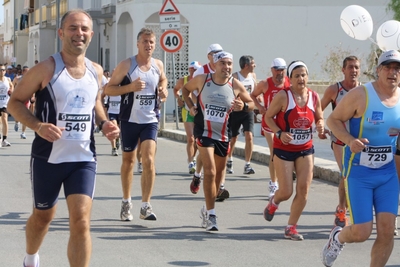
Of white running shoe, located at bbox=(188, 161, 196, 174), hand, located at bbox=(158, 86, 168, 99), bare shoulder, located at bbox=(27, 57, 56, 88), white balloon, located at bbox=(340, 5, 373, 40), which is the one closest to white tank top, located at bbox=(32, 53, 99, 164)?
bare shoulder, located at bbox=(27, 57, 56, 88)

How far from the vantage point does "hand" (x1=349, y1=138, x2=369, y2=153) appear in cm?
638

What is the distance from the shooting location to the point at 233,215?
34.0 feet

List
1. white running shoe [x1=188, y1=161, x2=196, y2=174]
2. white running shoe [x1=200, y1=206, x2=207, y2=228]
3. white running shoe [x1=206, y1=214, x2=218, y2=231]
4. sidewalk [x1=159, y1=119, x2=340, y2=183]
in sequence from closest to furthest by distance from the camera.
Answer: white running shoe [x1=206, y1=214, x2=218, y2=231], white running shoe [x1=200, y1=206, x2=207, y2=228], sidewalk [x1=159, y1=119, x2=340, y2=183], white running shoe [x1=188, y1=161, x2=196, y2=174]

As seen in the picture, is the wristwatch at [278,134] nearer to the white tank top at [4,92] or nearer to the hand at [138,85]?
the hand at [138,85]

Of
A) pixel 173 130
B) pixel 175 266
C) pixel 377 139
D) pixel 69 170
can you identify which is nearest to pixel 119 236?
pixel 175 266

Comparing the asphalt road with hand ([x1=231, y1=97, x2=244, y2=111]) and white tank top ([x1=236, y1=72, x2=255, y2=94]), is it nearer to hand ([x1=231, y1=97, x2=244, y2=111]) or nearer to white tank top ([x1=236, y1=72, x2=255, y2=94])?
hand ([x1=231, y1=97, x2=244, y2=111])

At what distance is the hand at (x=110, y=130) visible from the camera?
20.4 feet

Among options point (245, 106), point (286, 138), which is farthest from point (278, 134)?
point (245, 106)

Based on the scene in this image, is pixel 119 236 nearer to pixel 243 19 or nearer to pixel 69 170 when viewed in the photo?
pixel 69 170

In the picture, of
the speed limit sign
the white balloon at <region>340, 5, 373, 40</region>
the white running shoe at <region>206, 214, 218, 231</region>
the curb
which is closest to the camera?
the white running shoe at <region>206, 214, 218, 231</region>

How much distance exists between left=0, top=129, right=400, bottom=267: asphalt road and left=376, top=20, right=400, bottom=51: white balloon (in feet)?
7.59

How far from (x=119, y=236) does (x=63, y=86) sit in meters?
2.97

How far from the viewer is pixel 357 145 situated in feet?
20.9

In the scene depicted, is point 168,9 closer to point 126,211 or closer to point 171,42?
point 171,42
